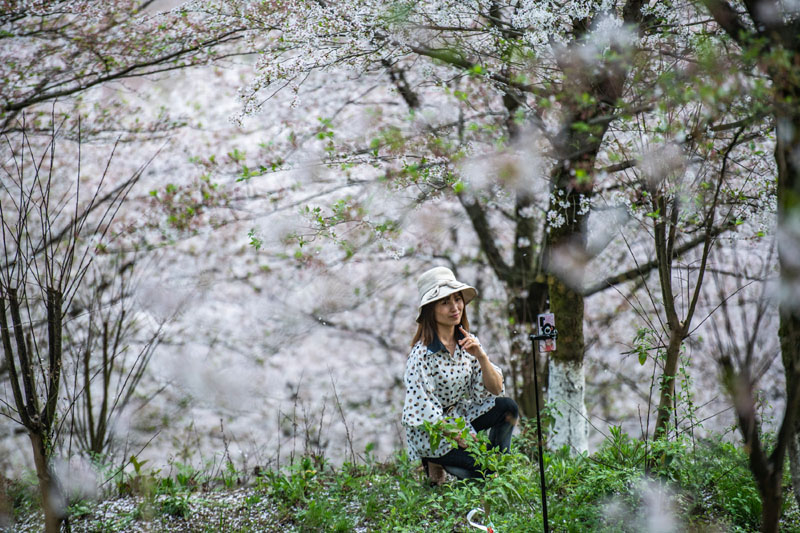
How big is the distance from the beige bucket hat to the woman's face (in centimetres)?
5

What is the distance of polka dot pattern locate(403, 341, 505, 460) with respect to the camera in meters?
3.11

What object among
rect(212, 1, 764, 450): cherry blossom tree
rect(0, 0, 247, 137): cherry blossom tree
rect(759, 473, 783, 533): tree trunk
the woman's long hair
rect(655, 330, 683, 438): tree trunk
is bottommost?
rect(759, 473, 783, 533): tree trunk

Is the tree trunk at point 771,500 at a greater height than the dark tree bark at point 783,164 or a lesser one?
lesser

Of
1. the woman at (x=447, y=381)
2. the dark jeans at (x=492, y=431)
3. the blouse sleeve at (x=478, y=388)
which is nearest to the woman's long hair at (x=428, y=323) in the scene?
the woman at (x=447, y=381)

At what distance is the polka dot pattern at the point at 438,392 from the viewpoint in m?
3.11

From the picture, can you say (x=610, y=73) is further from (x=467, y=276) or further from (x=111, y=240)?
(x=111, y=240)

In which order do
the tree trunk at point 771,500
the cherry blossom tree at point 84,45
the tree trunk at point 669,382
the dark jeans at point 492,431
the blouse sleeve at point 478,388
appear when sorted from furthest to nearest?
the cherry blossom tree at point 84,45
the blouse sleeve at point 478,388
the dark jeans at point 492,431
the tree trunk at point 669,382
the tree trunk at point 771,500

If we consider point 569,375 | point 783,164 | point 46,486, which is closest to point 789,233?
point 783,164

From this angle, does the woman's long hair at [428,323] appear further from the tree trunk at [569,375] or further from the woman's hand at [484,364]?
the tree trunk at [569,375]

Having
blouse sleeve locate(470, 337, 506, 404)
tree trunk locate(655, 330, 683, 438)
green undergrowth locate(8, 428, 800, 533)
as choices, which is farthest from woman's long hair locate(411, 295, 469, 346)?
tree trunk locate(655, 330, 683, 438)

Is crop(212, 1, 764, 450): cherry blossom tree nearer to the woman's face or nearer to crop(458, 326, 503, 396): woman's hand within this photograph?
the woman's face

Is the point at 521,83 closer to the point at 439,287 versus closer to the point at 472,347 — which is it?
the point at 439,287

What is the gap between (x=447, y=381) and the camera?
3.23 m

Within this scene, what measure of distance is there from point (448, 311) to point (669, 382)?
1093 millimetres
